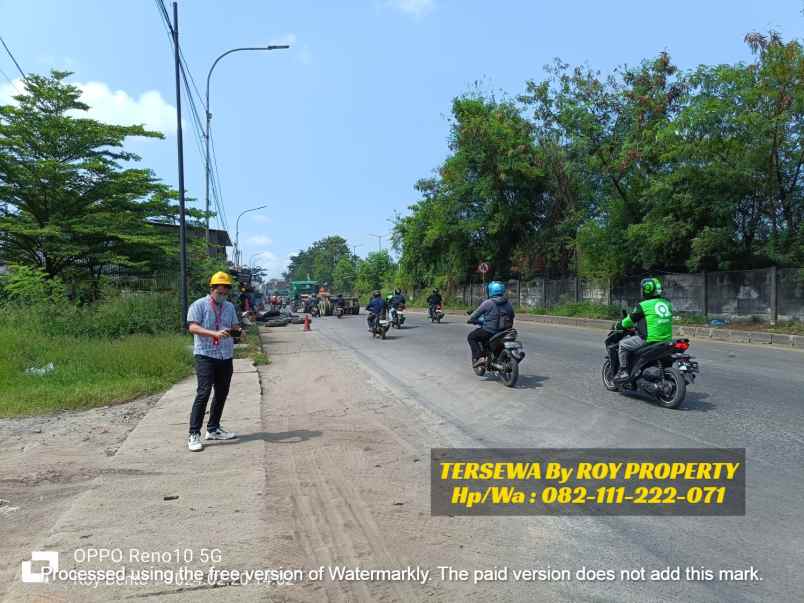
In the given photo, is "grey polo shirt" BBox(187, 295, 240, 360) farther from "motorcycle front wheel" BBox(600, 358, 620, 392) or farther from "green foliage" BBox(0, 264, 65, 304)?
"green foliage" BBox(0, 264, 65, 304)

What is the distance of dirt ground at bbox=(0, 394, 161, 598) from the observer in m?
4.11

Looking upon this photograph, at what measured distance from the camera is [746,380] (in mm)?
9422

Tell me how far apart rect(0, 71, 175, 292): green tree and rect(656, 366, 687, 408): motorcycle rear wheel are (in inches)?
623

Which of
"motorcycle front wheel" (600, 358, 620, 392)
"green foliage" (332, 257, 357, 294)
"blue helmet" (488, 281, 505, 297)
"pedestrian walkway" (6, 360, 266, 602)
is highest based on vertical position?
"green foliage" (332, 257, 357, 294)

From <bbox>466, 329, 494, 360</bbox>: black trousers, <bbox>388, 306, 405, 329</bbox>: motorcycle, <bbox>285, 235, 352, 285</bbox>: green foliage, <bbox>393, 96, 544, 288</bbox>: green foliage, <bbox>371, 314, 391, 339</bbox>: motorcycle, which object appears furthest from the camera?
<bbox>285, 235, 352, 285</bbox>: green foliage

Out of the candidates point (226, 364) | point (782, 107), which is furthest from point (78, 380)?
point (782, 107)

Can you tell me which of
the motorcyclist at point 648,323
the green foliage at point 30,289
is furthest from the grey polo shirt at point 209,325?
the green foliage at point 30,289

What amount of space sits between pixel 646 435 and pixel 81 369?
9.10m

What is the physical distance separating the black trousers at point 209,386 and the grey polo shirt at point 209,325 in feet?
0.21

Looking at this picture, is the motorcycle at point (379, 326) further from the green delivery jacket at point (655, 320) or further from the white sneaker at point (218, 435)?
the white sneaker at point (218, 435)

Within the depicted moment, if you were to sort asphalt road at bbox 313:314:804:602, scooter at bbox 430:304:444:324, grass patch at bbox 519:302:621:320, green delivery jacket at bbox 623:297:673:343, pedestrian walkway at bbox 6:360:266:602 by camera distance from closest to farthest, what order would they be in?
pedestrian walkway at bbox 6:360:266:602 < asphalt road at bbox 313:314:804:602 < green delivery jacket at bbox 623:297:673:343 < grass patch at bbox 519:302:621:320 < scooter at bbox 430:304:444:324

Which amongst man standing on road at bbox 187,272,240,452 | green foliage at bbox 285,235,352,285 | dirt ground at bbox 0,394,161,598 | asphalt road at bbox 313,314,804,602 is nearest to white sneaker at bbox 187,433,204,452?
man standing on road at bbox 187,272,240,452

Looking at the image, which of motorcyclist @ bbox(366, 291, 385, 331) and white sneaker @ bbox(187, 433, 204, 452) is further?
motorcyclist @ bbox(366, 291, 385, 331)

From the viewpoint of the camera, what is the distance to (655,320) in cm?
757
